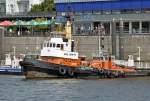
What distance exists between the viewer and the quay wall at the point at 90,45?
123250mm

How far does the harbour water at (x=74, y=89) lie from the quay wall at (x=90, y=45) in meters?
15.6

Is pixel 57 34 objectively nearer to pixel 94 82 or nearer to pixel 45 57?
pixel 45 57

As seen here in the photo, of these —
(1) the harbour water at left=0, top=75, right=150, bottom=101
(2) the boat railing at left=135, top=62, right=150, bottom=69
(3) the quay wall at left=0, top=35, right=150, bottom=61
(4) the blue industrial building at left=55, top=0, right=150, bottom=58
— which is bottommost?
(1) the harbour water at left=0, top=75, right=150, bottom=101

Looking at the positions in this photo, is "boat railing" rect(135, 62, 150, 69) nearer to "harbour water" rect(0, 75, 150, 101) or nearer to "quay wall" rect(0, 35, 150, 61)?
"quay wall" rect(0, 35, 150, 61)

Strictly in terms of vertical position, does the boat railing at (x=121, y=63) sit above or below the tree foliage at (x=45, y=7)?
below

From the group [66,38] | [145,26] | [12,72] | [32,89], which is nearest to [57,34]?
[66,38]

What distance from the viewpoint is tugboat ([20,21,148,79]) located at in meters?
107

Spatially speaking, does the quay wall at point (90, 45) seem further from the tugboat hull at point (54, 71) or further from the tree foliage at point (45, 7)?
the tree foliage at point (45, 7)

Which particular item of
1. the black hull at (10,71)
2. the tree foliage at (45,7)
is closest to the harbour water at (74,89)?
the black hull at (10,71)

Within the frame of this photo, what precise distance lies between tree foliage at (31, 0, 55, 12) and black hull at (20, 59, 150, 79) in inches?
2324

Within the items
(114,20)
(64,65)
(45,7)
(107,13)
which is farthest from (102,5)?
(64,65)

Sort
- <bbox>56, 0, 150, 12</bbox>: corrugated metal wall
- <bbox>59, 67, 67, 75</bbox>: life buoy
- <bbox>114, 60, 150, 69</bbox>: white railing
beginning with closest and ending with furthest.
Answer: <bbox>59, 67, 67, 75</bbox>: life buoy
<bbox>114, 60, 150, 69</bbox>: white railing
<bbox>56, 0, 150, 12</bbox>: corrugated metal wall

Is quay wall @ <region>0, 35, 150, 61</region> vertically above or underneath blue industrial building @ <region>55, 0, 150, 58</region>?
underneath

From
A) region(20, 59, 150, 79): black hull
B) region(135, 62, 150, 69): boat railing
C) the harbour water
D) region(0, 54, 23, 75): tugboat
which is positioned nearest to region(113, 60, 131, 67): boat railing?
region(135, 62, 150, 69): boat railing
